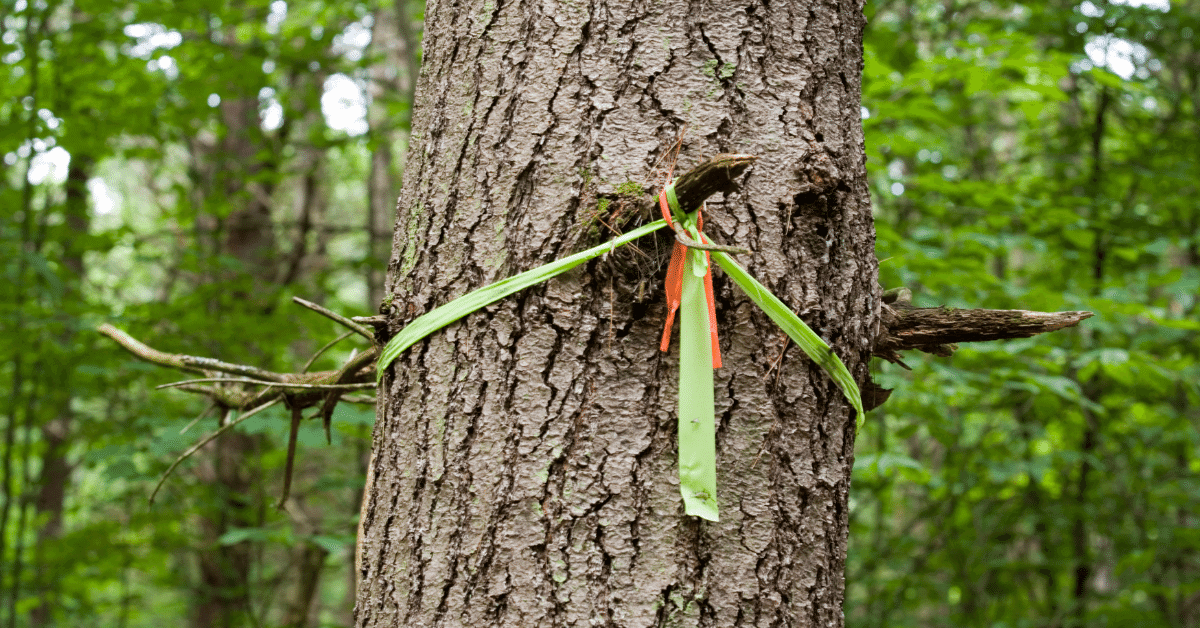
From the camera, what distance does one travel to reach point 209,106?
13.9ft

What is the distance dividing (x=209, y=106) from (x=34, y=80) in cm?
80

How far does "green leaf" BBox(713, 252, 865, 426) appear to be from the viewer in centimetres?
96

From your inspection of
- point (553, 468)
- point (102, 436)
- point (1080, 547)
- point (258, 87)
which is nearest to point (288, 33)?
point (258, 87)

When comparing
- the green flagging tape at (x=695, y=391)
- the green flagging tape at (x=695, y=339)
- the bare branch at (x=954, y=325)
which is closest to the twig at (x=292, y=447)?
the green flagging tape at (x=695, y=339)

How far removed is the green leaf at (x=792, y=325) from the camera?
96cm

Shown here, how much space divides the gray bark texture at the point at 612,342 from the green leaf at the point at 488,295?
2 centimetres

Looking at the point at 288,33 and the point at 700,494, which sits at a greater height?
the point at 288,33

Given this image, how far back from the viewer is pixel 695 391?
0.94m

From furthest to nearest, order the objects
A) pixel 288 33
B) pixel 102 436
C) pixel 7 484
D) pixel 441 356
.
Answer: pixel 288 33, pixel 7 484, pixel 102 436, pixel 441 356

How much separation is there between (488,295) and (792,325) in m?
0.41

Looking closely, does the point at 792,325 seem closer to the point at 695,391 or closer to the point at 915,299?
the point at 695,391

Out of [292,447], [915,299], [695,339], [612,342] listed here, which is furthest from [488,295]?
[915,299]

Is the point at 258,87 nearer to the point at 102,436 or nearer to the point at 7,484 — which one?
the point at 102,436

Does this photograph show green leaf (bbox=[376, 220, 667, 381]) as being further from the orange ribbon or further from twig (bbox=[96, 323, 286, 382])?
twig (bbox=[96, 323, 286, 382])
